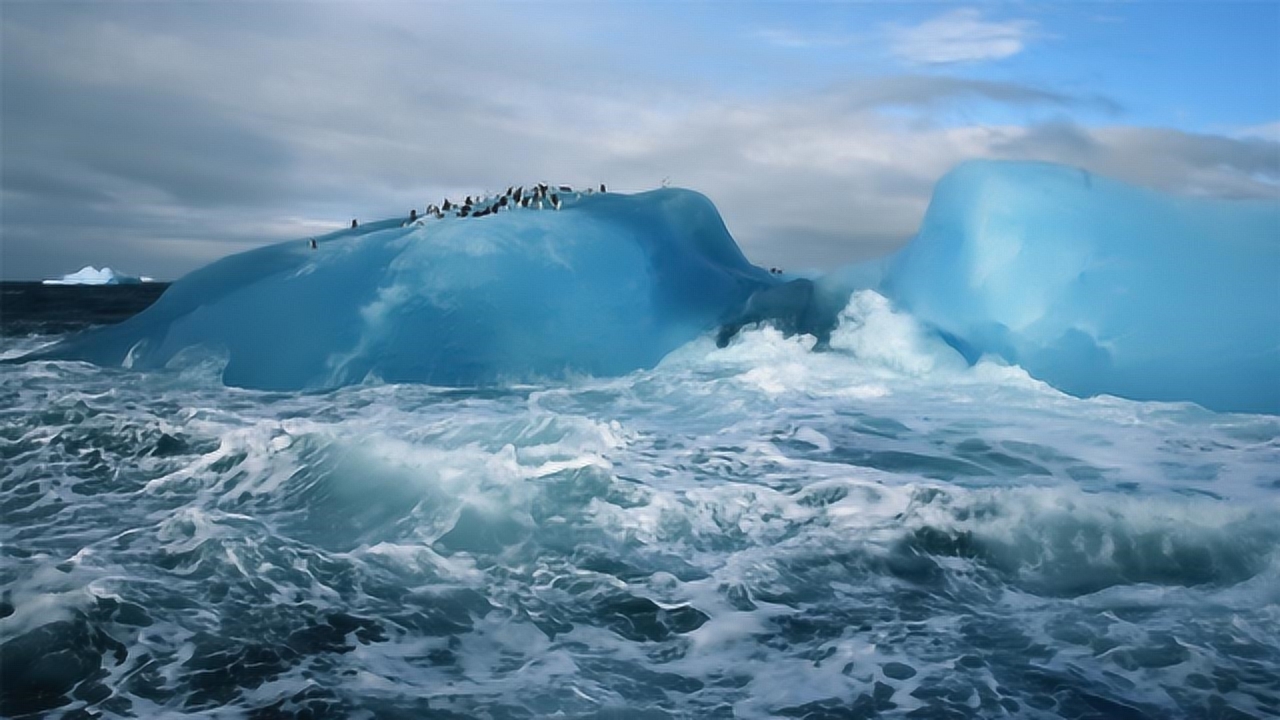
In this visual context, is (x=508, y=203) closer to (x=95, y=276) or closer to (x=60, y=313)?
(x=60, y=313)

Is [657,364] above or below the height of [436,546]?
above

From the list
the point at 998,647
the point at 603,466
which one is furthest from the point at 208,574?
the point at 998,647

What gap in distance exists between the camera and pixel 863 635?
4.02 m

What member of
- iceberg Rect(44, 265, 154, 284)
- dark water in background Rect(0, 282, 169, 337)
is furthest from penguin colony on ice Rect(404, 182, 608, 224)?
iceberg Rect(44, 265, 154, 284)

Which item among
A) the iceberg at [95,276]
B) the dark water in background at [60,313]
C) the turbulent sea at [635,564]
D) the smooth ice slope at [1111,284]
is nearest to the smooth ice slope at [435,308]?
the turbulent sea at [635,564]

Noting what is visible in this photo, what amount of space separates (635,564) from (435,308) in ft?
23.6

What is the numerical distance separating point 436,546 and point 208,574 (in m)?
1.26

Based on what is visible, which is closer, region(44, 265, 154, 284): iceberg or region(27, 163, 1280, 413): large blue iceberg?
region(27, 163, 1280, 413): large blue iceberg

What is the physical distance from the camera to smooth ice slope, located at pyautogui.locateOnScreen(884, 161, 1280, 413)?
9352 mm

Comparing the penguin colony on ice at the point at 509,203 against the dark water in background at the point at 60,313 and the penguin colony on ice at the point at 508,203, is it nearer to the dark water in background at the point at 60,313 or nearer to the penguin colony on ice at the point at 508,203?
the penguin colony on ice at the point at 508,203

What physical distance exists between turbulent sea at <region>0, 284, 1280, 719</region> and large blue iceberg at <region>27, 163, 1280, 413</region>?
1.29 metres

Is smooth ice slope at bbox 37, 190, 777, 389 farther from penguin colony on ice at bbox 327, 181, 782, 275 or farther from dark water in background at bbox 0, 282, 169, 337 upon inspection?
dark water in background at bbox 0, 282, 169, 337

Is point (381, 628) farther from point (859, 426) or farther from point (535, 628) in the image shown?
point (859, 426)

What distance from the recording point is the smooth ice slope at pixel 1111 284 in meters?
9.35
